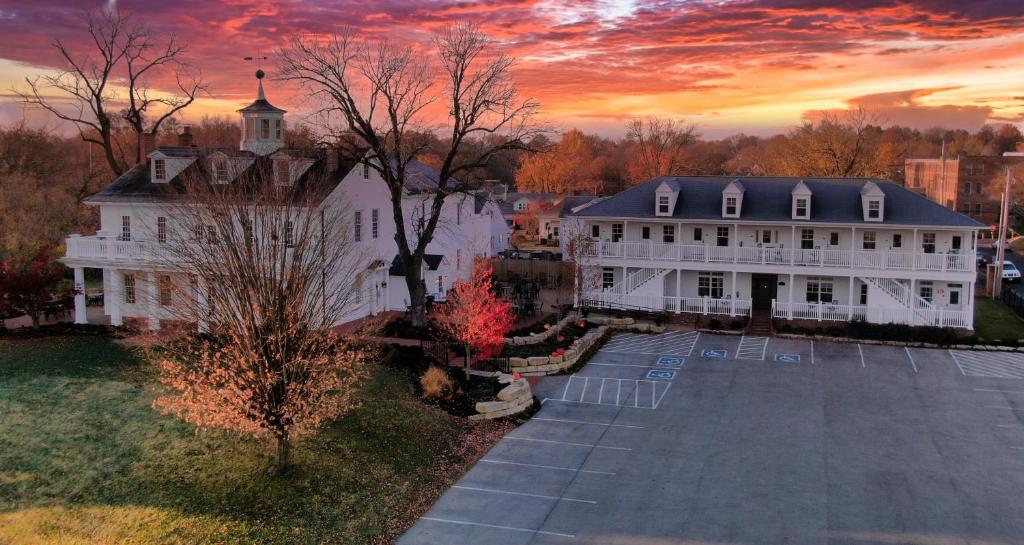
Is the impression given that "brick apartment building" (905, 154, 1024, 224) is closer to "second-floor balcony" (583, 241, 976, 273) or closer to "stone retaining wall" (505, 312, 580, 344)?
"second-floor balcony" (583, 241, 976, 273)

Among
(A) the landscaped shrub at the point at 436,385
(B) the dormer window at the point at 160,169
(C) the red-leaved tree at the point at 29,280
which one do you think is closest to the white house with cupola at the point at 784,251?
(A) the landscaped shrub at the point at 436,385

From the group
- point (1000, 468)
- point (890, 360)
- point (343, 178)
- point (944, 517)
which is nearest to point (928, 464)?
point (1000, 468)

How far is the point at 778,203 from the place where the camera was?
3853cm

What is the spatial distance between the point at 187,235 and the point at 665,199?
22.2 m

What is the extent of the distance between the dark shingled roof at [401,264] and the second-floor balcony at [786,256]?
24.0 feet

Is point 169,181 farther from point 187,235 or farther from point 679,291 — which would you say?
point 679,291

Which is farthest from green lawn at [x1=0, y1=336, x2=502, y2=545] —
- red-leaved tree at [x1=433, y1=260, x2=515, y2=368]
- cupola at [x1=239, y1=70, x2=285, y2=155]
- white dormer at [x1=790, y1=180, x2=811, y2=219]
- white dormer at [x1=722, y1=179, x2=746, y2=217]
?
white dormer at [x1=790, y1=180, x2=811, y2=219]

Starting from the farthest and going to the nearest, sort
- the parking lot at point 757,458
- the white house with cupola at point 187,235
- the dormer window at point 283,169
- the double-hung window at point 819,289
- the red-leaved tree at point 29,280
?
the double-hung window at point 819,289 → the white house with cupola at point 187,235 → the red-leaved tree at point 29,280 → the dormer window at point 283,169 → the parking lot at point 757,458

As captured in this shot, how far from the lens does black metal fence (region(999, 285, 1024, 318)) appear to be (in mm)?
40562

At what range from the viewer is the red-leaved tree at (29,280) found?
30453 mm

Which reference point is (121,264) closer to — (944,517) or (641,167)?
(944,517)

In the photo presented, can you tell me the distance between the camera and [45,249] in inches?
1256

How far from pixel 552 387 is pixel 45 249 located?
2123cm

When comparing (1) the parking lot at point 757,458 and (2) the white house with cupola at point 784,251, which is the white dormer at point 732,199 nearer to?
(2) the white house with cupola at point 784,251
